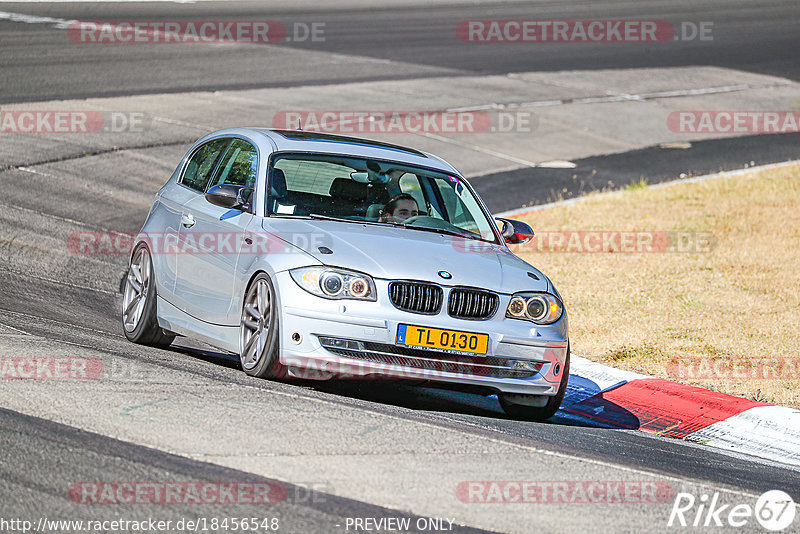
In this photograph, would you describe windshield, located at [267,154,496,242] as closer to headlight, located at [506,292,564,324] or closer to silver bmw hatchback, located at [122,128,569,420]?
silver bmw hatchback, located at [122,128,569,420]

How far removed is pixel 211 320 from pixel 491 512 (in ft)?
11.2

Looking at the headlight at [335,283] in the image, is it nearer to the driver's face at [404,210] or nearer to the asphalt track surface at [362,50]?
the driver's face at [404,210]

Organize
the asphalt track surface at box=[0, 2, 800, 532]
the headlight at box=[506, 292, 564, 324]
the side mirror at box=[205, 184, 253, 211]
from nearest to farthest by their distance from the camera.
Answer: the asphalt track surface at box=[0, 2, 800, 532] → the headlight at box=[506, 292, 564, 324] → the side mirror at box=[205, 184, 253, 211]

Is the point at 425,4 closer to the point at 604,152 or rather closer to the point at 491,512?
the point at 604,152

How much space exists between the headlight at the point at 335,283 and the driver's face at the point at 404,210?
123 cm

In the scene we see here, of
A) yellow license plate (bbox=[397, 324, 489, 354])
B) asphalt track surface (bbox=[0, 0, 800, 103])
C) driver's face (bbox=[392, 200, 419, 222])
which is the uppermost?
asphalt track surface (bbox=[0, 0, 800, 103])

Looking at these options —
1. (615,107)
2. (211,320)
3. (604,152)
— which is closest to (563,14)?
(615,107)

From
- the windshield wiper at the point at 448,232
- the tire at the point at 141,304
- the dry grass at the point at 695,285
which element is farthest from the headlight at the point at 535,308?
the tire at the point at 141,304

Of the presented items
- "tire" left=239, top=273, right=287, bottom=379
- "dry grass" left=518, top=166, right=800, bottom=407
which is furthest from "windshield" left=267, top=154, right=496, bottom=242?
"dry grass" left=518, top=166, right=800, bottom=407

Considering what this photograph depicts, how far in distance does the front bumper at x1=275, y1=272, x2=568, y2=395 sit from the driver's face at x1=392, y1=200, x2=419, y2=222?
126 cm

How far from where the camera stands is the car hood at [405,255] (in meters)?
7.66

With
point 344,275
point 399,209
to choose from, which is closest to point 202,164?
point 399,209

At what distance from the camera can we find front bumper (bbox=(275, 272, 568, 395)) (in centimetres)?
746

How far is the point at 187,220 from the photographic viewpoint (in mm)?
9180
